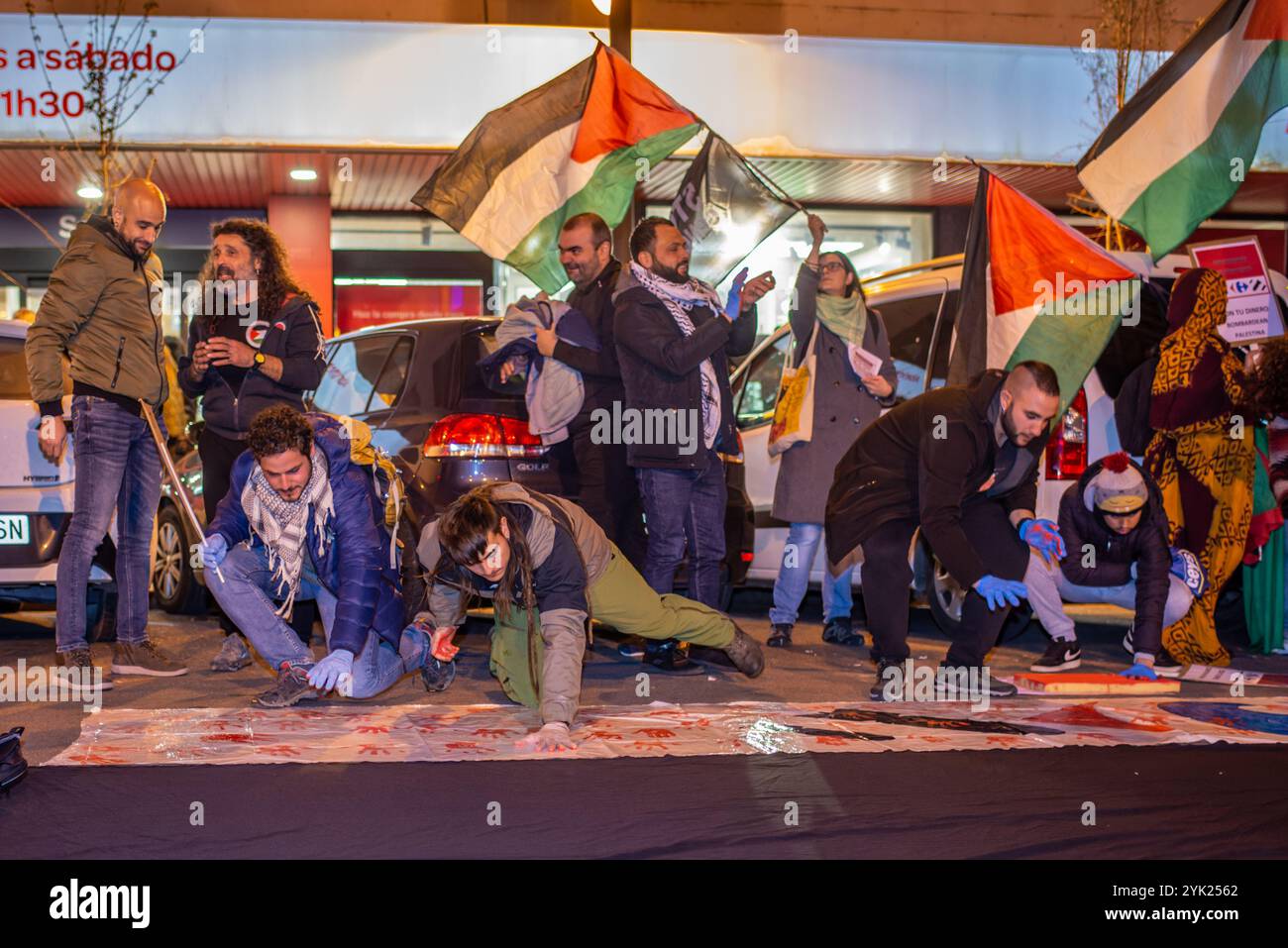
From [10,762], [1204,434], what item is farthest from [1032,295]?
[10,762]

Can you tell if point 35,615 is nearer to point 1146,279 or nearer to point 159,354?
point 159,354

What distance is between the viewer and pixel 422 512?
7387 mm

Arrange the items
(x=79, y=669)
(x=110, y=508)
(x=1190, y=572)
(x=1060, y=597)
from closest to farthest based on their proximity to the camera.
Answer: (x=79, y=669) < (x=110, y=508) < (x=1190, y=572) < (x=1060, y=597)

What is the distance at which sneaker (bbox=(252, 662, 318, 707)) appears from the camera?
19.8ft

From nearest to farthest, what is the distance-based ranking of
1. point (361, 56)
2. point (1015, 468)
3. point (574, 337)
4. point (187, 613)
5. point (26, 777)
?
point (26, 777) < point (1015, 468) < point (574, 337) < point (187, 613) < point (361, 56)

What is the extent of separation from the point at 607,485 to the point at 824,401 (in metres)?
1.55

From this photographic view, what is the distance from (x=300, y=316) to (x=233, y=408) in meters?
0.52

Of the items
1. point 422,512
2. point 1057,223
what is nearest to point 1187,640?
point 1057,223

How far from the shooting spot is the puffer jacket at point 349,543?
5.77 meters

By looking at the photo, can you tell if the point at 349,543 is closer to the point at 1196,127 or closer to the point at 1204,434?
the point at 1204,434

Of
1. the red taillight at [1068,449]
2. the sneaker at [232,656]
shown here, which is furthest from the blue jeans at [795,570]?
the sneaker at [232,656]

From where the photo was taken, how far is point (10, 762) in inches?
178

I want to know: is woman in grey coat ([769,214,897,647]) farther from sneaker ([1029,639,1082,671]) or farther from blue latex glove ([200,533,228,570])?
blue latex glove ([200,533,228,570])

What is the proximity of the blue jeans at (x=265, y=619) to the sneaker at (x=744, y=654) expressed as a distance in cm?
146
